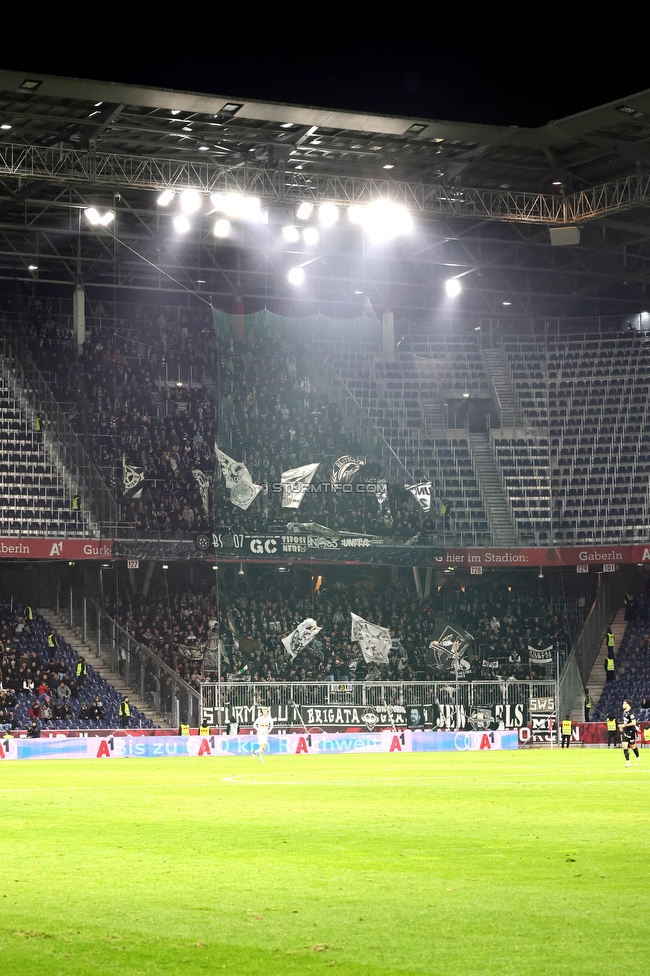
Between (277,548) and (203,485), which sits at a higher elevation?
(203,485)

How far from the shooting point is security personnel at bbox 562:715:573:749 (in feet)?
162

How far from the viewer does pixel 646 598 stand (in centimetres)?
6059

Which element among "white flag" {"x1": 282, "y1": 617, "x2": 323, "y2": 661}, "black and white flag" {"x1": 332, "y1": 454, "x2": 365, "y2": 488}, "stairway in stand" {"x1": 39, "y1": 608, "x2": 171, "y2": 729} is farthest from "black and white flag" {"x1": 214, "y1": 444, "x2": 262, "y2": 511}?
"stairway in stand" {"x1": 39, "y1": 608, "x2": 171, "y2": 729}

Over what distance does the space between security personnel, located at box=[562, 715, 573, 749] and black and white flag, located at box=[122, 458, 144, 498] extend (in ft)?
58.4

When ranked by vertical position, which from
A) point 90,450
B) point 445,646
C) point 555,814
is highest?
point 90,450

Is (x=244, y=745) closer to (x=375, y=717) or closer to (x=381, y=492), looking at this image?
(x=375, y=717)

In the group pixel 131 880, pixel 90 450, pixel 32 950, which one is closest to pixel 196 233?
pixel 90 450

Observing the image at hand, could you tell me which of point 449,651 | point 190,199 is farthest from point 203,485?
point 190,199

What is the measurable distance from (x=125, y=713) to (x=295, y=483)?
1035 cm

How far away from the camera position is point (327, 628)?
2074 inches

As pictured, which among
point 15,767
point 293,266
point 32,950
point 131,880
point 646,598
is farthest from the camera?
point 646,598

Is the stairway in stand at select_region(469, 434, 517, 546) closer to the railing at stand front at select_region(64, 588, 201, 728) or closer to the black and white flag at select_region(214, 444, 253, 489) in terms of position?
the black and white flag at select_region(214, 444, 253, 489)

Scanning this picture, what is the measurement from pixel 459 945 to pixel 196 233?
4502cm

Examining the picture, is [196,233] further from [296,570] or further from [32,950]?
[32,950]
